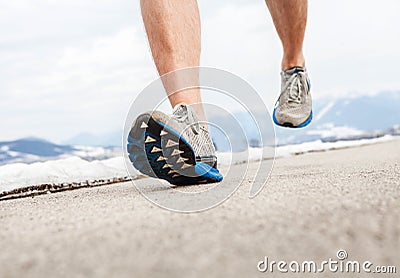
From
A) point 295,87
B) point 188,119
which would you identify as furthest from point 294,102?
point 188,119

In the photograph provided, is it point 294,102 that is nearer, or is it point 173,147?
point 173,147

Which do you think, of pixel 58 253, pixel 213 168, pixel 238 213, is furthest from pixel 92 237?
pixel 213 168

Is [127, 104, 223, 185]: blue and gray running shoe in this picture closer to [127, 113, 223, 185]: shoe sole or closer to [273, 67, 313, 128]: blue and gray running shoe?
[127, 113, 223, 185]: shoe sole

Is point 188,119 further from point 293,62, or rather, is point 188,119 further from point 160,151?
point 293,62

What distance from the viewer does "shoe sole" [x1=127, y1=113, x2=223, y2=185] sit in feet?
3.43

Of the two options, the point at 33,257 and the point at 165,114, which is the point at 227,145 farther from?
the point at 33,257

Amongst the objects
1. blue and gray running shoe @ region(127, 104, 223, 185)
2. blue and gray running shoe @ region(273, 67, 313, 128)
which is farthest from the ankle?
blue and gray running shoe @ region(127, 104, 223, 185)

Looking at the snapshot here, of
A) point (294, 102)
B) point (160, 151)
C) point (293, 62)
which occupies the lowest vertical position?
point (160, 151)

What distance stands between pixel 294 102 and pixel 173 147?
0.54 m

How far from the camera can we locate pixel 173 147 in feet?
3.50

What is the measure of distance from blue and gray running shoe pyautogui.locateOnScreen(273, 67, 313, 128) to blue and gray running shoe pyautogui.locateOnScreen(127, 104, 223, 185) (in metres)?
0.34

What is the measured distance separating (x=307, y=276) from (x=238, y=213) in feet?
0.60

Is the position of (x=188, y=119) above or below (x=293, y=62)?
below

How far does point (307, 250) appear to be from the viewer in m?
0.52
